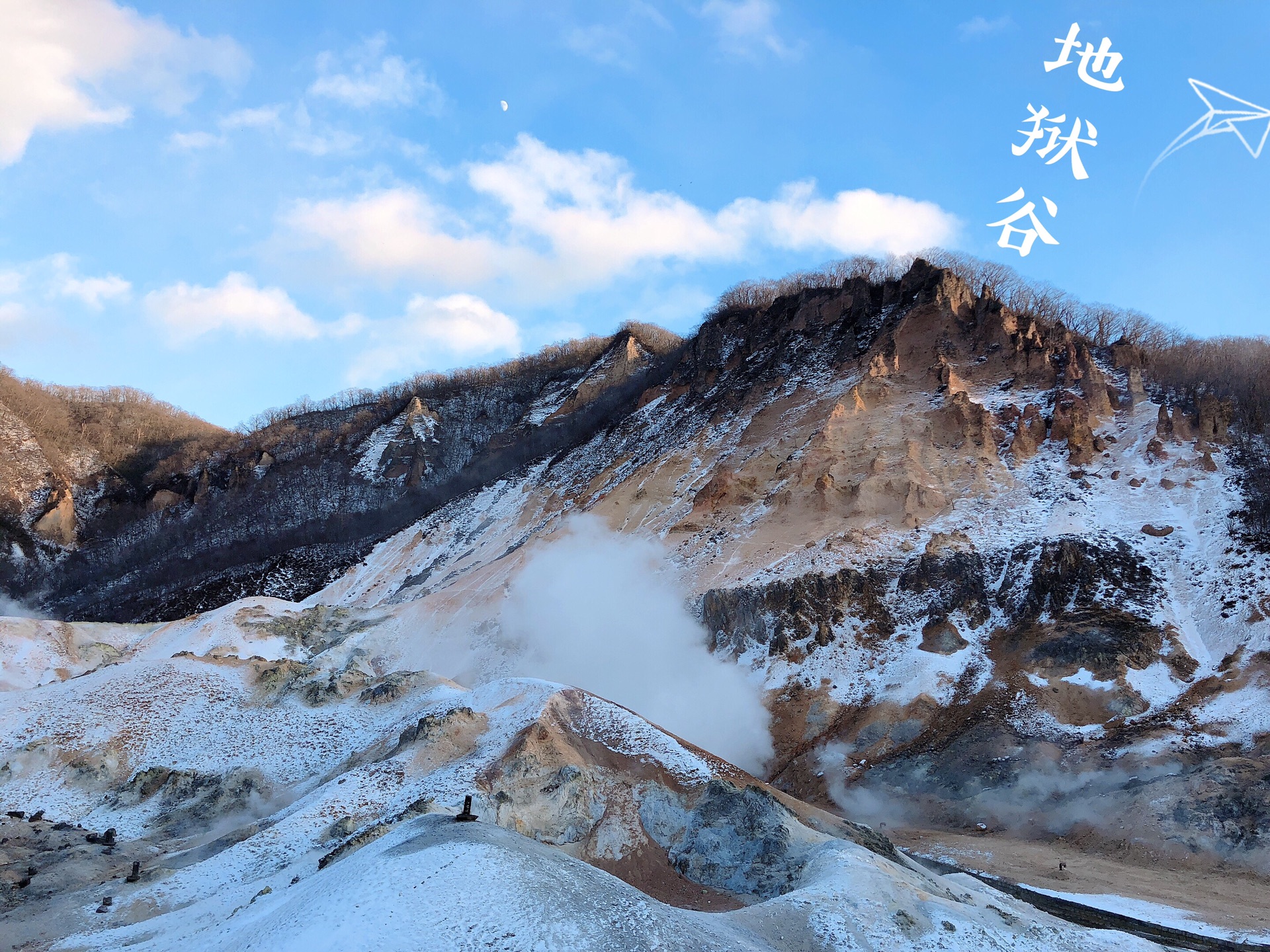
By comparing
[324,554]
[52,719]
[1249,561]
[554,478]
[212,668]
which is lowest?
[52,719]

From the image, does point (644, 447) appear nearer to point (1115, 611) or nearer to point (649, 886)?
point (1115, 611)

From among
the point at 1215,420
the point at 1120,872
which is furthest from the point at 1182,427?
the point at 1120,872

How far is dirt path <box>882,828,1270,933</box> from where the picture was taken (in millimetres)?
20359

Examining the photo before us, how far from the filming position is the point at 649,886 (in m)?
18.3

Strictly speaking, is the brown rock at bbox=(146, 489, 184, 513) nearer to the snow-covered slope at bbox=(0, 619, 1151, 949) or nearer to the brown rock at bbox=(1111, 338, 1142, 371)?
the snow-covered slope at bbox=(0, 619, 1151, 949)

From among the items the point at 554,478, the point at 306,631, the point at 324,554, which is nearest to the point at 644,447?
the point at 554,478

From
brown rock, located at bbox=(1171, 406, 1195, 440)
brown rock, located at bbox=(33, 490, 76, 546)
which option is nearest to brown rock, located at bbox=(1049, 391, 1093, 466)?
brown rock, located at bbox=(1171, 406, 1195, 440)

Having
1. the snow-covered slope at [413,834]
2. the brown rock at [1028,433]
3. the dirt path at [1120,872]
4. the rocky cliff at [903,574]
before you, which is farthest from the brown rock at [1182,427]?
the snow-covered slope at [413,834]

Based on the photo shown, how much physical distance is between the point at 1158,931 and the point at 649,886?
417 inches

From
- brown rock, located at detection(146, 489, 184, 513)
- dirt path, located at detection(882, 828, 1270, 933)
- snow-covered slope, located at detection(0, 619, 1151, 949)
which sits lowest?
snow-covered slope, located at detection(0, 619, 1151, 949)

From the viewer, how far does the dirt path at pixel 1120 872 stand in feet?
66.8

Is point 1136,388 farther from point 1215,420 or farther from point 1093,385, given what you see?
point 1215,420

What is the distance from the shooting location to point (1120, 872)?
23.1 metres

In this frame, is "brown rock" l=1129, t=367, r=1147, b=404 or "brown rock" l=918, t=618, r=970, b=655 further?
"brown rock" l=1129, t=367, r=1147, b=404
